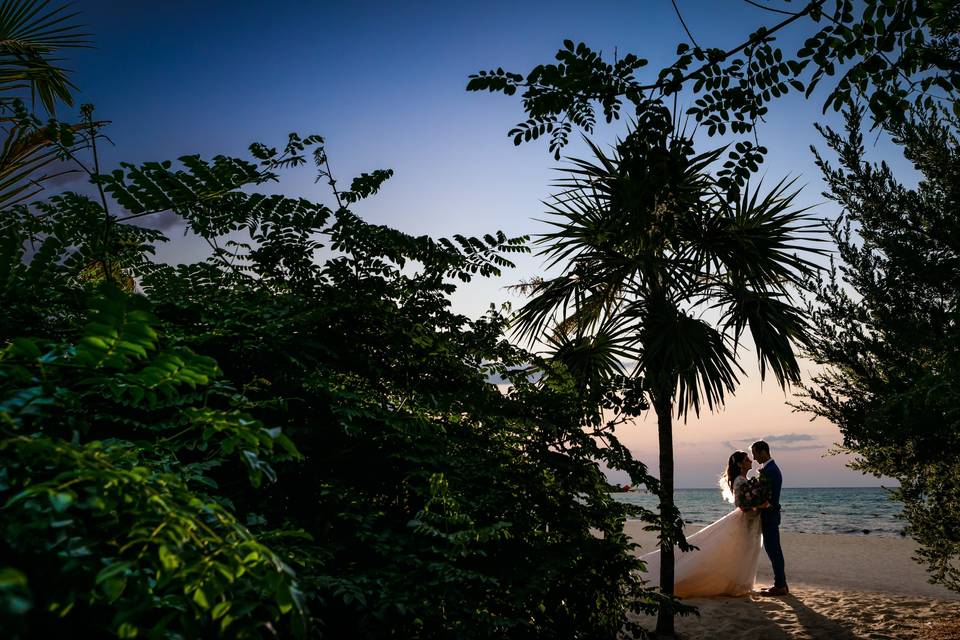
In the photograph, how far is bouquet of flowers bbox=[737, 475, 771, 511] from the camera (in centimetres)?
724

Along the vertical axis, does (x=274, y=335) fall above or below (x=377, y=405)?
above

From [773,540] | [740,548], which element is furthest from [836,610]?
[740,548]

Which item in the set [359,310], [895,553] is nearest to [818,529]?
[895,553]

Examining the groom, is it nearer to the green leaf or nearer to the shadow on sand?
the shadow on sand

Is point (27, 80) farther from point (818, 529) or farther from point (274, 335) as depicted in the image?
point (818, 529)

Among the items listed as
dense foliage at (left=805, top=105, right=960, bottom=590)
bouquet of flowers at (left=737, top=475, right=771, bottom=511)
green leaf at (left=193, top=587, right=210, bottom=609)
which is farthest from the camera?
bouquet of flowers at (left=737, top=475, right=771, bottom=511)

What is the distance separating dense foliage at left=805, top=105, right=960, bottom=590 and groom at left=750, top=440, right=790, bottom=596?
1222 millimetres

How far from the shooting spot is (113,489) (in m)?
1.05

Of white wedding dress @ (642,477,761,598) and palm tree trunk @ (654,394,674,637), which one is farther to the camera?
white wedding dress @ (642,477,761,598)

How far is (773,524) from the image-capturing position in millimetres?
7191

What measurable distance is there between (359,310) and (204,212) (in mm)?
1177

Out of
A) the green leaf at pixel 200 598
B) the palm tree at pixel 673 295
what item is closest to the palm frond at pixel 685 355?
the palm tree at pixel 673 295

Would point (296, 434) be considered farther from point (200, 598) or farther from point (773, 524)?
point (773, 524)

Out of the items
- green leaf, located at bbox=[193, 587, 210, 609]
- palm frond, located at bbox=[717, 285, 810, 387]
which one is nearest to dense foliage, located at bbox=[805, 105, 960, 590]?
palm frond, located at bbox=[717, 285, 810, 387]
